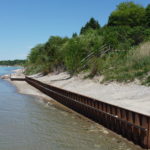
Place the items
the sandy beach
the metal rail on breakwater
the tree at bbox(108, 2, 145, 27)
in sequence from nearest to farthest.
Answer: the metal rail on breakwater, the sandy beach, the tree at bbox(108, 2, 145, 27)

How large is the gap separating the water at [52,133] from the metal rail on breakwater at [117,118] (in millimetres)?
353

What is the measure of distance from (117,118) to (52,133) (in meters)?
2.91

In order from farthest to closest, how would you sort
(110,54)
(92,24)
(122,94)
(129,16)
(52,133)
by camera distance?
(92,24) → (129,16) → (110,54) → (122,94) → (52,133)

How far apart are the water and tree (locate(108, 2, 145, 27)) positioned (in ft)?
146

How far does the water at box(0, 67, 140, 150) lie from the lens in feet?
31.1

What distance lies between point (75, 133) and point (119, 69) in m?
12.2

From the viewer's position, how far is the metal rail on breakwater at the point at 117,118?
8992mm

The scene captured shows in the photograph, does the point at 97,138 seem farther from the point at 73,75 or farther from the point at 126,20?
the point at 126,20

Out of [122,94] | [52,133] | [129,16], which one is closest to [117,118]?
[52,133]

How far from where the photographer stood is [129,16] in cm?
5778

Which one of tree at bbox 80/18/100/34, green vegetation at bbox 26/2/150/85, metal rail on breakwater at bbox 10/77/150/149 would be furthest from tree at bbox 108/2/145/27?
metal rail on breakwater at bbox 10/77/150/149

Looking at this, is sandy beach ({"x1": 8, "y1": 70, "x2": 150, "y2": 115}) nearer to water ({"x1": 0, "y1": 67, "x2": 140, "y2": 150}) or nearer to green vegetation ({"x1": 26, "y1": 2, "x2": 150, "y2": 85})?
green vegetation ({"x1": 26, "y1": 2, "x2": 150, "y2": 85})

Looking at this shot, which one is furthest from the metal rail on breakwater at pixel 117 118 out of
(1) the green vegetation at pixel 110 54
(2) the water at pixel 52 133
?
(1) the green vegetation at pixel 110 54

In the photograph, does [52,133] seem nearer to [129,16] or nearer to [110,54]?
[110,54]
